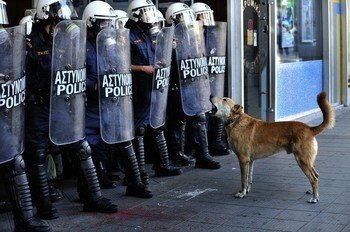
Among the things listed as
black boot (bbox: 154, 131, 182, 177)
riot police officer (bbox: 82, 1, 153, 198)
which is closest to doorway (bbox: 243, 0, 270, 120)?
black boot (bbox: 154, 131, 182, 177)

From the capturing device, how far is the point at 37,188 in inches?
215

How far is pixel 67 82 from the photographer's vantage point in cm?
533

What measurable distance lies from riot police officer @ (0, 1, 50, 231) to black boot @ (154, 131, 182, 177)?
2240 mm

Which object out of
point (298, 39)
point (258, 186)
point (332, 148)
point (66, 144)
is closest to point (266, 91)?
point (332, 148)

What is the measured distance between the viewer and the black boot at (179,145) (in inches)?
304

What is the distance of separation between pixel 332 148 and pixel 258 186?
106 inches

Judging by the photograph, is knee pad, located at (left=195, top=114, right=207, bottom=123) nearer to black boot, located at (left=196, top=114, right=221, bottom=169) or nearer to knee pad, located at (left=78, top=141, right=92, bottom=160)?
black boot, located at (left=196, top=114, right=221, bottom=169)

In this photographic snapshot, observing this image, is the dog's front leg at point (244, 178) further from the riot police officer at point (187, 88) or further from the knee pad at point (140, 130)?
the riot police officer at point (187, 88)

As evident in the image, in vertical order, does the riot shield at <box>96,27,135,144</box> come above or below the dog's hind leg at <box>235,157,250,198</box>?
above

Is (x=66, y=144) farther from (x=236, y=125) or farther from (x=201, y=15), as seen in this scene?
(x=201, y=15)

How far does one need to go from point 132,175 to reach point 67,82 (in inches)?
55.7

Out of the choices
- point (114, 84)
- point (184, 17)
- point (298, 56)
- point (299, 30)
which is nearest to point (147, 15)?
point (184, 17)

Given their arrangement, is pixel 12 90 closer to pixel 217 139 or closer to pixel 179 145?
pixel 179 145

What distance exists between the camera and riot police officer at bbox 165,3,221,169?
24.2ft
